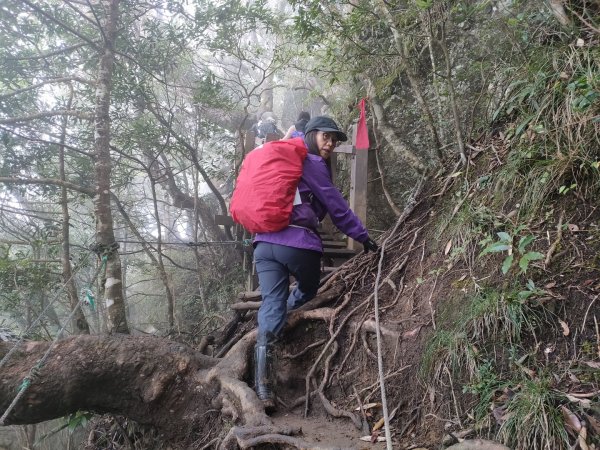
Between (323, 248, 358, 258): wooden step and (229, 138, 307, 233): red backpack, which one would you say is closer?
(229, 138, 307, 233): red backpack

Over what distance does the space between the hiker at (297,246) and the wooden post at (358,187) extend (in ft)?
5.35

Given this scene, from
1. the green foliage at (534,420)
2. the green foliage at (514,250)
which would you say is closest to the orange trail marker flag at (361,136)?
the green foliage at (514,250)

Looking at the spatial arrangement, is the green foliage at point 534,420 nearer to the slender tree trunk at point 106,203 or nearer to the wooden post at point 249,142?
the slender tree trunk at point 106,203

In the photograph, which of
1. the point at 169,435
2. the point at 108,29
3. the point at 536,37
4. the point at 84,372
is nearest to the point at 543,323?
the point at 536,37

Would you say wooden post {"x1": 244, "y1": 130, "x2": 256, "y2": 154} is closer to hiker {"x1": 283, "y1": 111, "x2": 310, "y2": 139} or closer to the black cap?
hiker {"x1": 283, "y1": 111, "x2": 310, "y2": 139}

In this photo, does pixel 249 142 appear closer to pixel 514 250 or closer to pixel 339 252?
pixel 339 252

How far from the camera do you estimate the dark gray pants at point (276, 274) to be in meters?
3.06

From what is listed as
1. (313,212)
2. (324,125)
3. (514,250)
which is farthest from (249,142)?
(514,250)

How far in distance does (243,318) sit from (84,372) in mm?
2024

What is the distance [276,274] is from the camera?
10.2 feet

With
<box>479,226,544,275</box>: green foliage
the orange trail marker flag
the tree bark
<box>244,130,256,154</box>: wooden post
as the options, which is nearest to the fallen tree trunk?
the tree bark

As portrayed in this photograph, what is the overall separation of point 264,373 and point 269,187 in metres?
1.40

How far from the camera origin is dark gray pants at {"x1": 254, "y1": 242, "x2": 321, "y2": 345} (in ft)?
10.0

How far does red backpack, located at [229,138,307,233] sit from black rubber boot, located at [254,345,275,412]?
0.93 m
